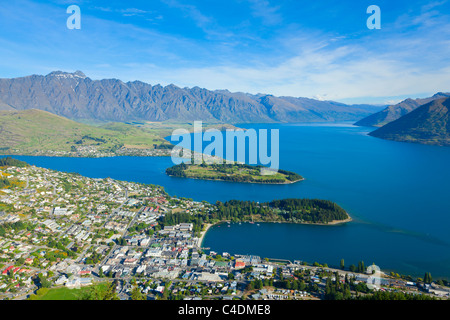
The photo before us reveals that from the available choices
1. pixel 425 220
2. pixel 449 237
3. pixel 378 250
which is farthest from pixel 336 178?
pixel 378 250

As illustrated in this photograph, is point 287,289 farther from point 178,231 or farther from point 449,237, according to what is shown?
point 449,237

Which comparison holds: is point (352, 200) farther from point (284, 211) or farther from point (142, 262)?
point (142, 262)

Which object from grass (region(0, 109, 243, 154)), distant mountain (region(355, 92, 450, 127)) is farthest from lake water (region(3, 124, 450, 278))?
distant mountain (region(355, 92, 450, 127))

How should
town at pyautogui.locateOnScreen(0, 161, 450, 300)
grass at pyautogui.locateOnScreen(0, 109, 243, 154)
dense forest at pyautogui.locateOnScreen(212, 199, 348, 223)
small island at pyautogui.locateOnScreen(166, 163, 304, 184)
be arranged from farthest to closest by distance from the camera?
grass at pyautogui.locateOnScreen(0, 109, 243, 154), small island at pyautogui.locateOnScreen(166, 163, 304, 184), dense forest at pyautogui.locateOnScreen(212, 199, 348, 223), town at pyautogui.locateOnScreen(0, 161, 450, 300)

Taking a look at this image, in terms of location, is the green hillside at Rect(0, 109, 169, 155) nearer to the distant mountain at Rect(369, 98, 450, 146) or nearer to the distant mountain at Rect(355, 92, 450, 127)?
the distant mountain at Rect(369, 98, 450, 146)

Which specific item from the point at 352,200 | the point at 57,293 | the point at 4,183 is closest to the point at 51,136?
the point at 4,183

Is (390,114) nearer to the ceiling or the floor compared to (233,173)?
nearer to the ceiling
